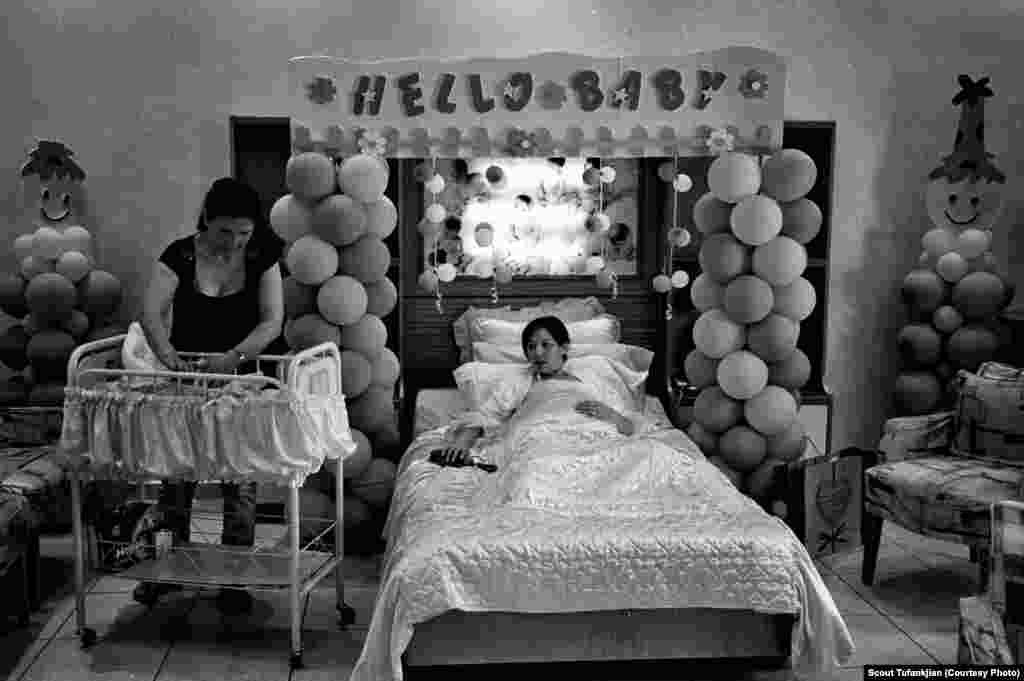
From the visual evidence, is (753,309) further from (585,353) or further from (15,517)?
(15,517)

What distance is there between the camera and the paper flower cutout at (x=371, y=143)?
447 centimetres

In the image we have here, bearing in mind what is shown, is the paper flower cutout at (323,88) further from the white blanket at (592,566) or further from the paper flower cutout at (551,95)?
the white blanket at (592,566)

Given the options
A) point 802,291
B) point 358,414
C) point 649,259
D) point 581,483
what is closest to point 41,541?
point 358,414

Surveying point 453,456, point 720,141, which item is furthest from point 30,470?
point 720,141

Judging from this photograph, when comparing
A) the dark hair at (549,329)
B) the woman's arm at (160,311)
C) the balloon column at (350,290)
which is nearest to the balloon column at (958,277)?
the dark hair at (549,329)

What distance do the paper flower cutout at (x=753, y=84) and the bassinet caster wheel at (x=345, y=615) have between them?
8.38 feet

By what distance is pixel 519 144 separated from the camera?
452 centimetres

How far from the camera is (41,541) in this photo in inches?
194

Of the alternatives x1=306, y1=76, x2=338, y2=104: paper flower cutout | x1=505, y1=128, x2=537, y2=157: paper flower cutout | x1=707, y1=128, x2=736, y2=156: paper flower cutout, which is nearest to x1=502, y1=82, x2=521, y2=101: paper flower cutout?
x1=505, y1=128, x2=537, y2=157: paper flower cutout

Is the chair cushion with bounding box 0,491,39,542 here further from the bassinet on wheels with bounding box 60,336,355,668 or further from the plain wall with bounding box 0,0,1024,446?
the plain wall with bounding box 0,0,1024,446

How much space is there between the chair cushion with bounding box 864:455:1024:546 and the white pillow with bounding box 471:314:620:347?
1381 mm

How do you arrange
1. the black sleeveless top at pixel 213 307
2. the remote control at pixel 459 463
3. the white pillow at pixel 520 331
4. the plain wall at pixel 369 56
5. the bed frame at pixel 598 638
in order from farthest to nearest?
the plain wall at pixel 369 56 → the white pillow at pixel 520 331 → the remote control at pixel 459 463 → the black sleeveless top at pixel 213 307 → the bed frame at pixel 598 638

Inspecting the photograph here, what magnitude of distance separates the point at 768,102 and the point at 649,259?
1.14 meters

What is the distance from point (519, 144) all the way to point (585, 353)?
1.05 m
